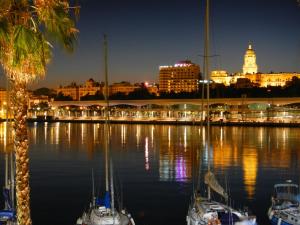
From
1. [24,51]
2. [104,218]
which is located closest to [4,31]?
[24,51]

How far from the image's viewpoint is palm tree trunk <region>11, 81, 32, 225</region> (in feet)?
43.3

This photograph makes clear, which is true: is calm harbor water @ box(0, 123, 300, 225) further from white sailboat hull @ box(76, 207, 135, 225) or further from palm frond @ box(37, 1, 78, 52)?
palm frond @ box(37, 1, 78, 52)

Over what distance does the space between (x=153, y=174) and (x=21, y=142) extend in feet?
124

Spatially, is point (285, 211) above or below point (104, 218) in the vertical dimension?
below

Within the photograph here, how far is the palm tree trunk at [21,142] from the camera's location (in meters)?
13.2

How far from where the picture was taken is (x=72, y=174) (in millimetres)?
50500

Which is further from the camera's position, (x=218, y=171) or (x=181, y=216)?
(x=218, y=171)

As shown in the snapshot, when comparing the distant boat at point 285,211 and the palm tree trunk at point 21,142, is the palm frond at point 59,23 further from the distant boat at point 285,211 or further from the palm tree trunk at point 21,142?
the distant boat at point 285,211

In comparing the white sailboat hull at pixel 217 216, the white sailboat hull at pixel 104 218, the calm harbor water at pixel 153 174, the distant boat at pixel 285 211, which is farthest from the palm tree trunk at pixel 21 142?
the calm harbor water at pixel 153 174

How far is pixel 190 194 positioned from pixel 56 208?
11.4 metres

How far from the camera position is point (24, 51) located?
491 inches

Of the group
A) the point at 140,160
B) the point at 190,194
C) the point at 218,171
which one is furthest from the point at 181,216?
the point at 140,160

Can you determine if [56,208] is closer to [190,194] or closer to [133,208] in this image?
[133,208]

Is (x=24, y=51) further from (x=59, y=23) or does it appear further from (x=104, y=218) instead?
(x=104, y=218)
